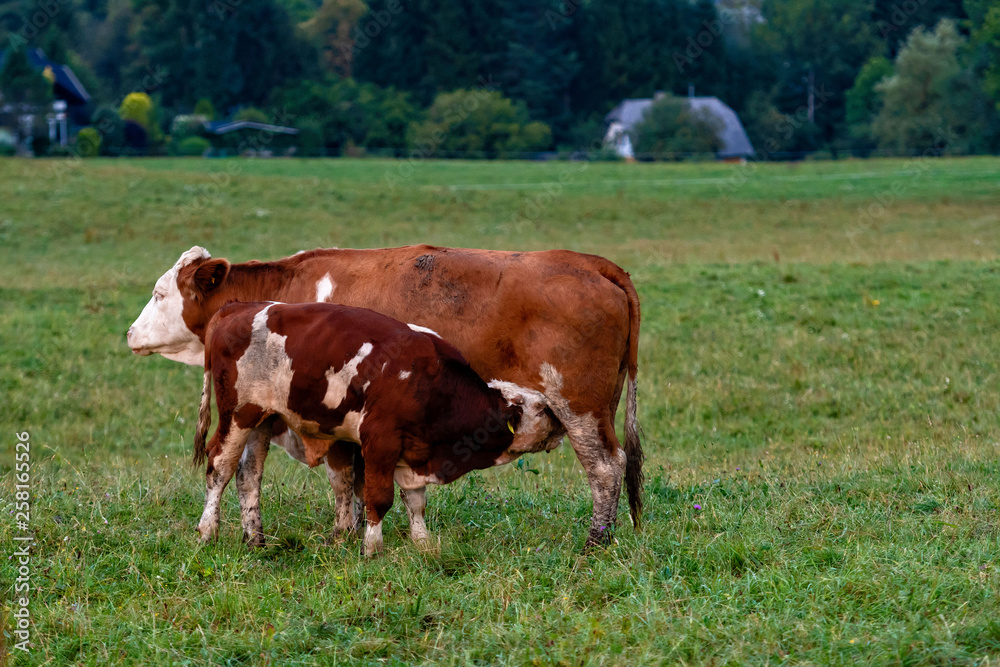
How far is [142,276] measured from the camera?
19766 millimetres

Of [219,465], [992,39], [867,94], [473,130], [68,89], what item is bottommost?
[473,130]

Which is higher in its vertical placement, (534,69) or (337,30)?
(337,30)

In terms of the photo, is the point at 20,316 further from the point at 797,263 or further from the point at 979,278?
the point at 979,278

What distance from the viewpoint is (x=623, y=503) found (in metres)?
7.52

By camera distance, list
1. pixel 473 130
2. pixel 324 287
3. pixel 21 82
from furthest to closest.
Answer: pixel 473 130, pixel 21 82, pixel 324 287

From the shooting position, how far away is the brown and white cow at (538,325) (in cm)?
638

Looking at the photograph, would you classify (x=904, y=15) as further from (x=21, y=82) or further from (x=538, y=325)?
(x=538, y=325)

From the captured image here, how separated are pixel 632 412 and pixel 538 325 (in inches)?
35.3

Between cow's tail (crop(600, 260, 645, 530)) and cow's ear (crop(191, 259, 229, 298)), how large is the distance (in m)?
2.71

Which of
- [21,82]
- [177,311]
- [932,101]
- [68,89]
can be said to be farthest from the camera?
[68,89]

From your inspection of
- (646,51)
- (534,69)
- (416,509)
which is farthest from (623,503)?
(646,51)

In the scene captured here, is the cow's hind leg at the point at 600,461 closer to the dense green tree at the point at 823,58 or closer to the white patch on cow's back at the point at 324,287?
the white patch on cow's back at the point at 324,287

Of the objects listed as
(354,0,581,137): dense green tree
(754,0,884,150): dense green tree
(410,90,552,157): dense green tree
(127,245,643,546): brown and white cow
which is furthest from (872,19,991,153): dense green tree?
(127,245,643,546): brown and white cow

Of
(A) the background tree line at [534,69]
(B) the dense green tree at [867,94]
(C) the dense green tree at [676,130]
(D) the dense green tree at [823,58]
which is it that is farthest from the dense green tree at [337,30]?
(B) the dense green tree at [867,94]
